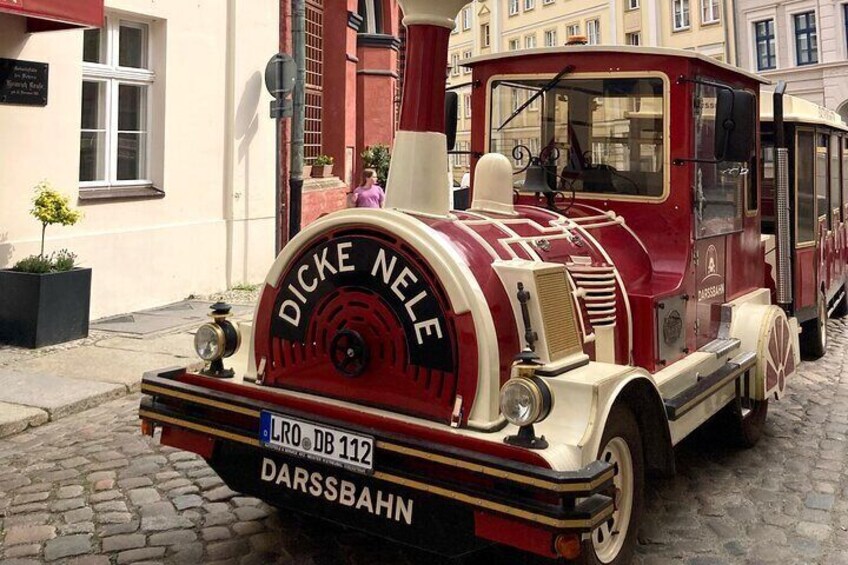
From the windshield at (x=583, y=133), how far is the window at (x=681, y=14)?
37284mm

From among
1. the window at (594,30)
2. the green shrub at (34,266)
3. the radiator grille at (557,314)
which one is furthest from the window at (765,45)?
the radiator grille at (557,314)

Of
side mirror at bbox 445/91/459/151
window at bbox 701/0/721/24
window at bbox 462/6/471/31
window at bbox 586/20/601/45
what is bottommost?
side mirror at bbox 445/91/459/151

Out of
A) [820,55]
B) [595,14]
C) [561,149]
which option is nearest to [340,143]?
[561,149]

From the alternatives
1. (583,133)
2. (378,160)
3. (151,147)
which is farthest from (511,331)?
(378,160)

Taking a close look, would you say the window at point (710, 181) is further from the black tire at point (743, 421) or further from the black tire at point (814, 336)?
the black tire at point (814, 336)

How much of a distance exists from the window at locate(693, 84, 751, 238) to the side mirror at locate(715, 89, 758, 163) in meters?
0.16

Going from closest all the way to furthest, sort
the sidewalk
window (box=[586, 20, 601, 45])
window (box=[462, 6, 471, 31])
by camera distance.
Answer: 1. the sidewalk
2. window (box=[586, 20, 601, 45])
3. window (box=[462, 6, 471, 31])

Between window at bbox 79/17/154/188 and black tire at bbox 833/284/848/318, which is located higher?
window at bbox 79/17/154/188

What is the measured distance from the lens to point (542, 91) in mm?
4887

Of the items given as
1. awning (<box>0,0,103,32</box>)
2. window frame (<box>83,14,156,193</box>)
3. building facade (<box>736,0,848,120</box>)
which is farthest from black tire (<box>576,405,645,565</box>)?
building facade (<box>736,0,848,120</box>)

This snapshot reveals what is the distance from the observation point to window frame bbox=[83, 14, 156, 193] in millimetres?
9125

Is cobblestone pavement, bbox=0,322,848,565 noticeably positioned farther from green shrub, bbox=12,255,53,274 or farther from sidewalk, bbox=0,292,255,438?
green shrub, bbox=12,255,53,274

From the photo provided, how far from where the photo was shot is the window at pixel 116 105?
359 inches

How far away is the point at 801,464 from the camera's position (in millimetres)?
5078
